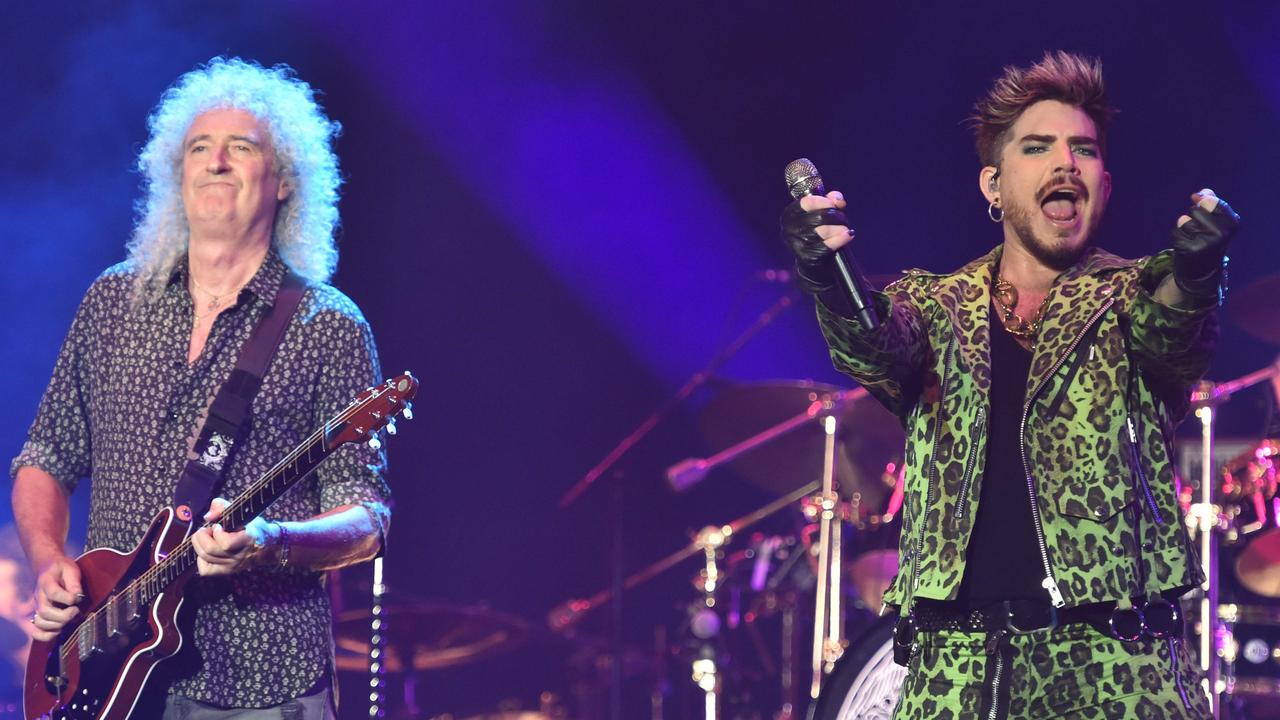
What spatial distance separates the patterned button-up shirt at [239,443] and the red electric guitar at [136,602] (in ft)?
0.25

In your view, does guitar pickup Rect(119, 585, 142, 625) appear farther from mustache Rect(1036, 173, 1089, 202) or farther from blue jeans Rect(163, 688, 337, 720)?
mustache Rect(1036, 173, 1089, 202)

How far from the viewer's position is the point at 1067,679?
2600mm

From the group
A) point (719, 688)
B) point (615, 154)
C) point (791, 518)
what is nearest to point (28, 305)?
point (615, 154)

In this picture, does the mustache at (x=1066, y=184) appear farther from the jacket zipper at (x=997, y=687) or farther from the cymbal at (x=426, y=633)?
the cymbal at (x=426, y=633)

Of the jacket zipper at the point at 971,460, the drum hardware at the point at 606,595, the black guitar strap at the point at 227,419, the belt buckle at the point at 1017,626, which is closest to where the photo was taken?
the belt buckle at the point at 1017,626

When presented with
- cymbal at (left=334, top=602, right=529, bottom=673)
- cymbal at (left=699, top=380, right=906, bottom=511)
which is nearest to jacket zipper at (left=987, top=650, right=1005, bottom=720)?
cymbal at (left=699, top=380, right=906, bottom=511)

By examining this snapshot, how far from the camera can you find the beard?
9.68 feet

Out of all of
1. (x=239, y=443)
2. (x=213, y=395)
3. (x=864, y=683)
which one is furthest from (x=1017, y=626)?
(x=213, y=395)

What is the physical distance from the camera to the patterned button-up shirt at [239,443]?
11.2ft

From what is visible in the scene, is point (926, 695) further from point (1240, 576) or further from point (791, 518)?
point (791, 518)

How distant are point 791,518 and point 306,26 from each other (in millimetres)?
3965

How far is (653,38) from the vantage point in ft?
26.6

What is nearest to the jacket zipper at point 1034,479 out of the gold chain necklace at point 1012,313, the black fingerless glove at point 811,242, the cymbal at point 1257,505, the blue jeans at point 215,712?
the gold chain necklace at point 1012,313

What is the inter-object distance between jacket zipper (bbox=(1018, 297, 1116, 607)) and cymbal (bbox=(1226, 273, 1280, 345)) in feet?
12.1
